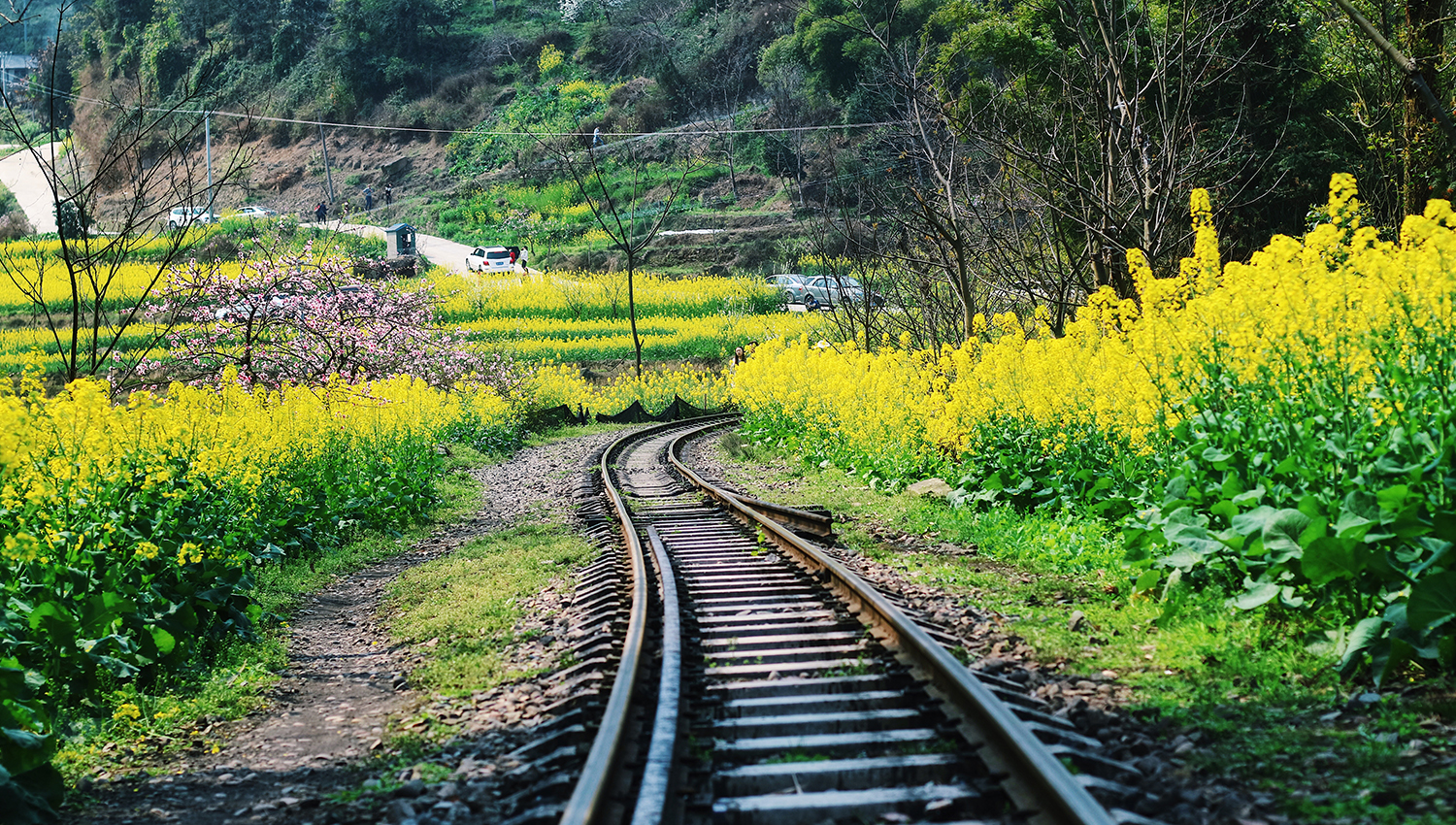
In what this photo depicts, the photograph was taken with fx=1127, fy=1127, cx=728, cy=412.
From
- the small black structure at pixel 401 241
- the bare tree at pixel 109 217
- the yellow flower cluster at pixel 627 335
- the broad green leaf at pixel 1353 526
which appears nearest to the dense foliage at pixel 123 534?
the bare tree at pixel 109 217

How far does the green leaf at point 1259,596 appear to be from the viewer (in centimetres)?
585

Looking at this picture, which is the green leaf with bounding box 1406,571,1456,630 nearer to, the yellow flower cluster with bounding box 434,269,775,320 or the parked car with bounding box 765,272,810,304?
the yellow flower cluster with bounding box 434,269,775,320

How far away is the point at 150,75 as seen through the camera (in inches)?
3816

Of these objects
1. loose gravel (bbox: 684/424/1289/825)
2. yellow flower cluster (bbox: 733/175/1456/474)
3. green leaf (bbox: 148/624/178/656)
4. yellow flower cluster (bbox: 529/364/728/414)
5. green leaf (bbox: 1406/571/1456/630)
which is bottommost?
yellow flower cluster (bbox: 529/364/728/414)

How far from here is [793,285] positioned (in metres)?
53.3

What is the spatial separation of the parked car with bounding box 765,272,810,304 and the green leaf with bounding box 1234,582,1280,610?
150 ft

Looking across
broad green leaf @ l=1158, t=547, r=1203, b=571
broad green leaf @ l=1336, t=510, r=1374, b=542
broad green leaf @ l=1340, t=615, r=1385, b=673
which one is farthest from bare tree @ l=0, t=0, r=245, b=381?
broad green leaf @ l=1340, t=615, r=1385, b=673

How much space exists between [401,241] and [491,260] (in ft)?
17.2

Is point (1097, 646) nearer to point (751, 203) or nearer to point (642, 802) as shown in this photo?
point (642, 802)

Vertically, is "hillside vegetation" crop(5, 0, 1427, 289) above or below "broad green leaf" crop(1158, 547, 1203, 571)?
above

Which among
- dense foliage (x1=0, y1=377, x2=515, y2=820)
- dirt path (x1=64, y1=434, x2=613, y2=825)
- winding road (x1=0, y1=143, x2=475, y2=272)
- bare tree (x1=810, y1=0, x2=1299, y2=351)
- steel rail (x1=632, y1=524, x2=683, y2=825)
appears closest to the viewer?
→ steel rail (x1=632, y1=524, x2=683, y2=825)

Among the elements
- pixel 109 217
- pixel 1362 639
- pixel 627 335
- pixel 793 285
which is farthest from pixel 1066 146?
pixel 109 217

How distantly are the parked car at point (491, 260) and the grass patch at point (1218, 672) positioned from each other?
179 feet

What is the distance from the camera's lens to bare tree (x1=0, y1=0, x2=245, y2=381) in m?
10.8
